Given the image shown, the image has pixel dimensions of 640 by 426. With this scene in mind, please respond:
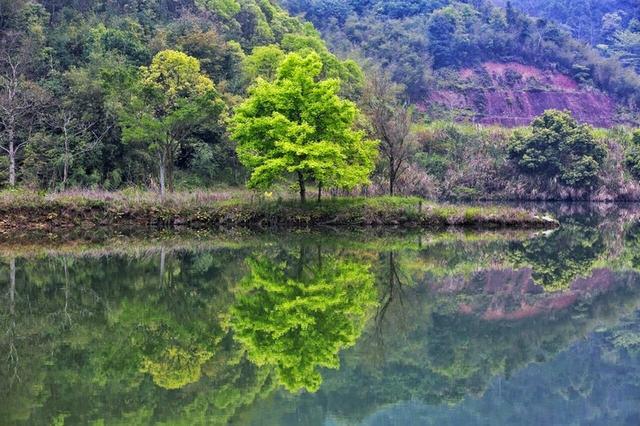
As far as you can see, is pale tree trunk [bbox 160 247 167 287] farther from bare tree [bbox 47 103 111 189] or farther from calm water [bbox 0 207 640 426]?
bare tree [bbox 47 103 111 189]

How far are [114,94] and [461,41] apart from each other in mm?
66651

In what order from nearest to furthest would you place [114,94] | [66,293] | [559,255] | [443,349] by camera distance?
[443,349], [66,293], [559,255], [114,94]

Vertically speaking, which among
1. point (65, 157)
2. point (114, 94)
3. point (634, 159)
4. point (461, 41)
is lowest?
point (634, 159)

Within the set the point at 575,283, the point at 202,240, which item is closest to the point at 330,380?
the point at 575,283

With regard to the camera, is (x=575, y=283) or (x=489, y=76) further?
(x=489, y=76)

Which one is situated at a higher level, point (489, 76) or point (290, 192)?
point (489, 76)

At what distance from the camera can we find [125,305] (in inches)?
612

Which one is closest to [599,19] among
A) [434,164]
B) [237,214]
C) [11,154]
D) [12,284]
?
[434,164]

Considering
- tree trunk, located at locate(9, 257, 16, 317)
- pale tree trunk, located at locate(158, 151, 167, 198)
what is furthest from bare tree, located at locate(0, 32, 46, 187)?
tree trunk, located at locate(9, 257, 16, 317)

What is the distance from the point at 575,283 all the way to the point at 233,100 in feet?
98.1

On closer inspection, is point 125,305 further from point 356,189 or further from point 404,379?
point 356,189

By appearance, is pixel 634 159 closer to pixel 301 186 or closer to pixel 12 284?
pixel 301 186

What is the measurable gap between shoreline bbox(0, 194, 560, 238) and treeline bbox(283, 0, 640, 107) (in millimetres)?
55214

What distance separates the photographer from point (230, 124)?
40.0 metres
